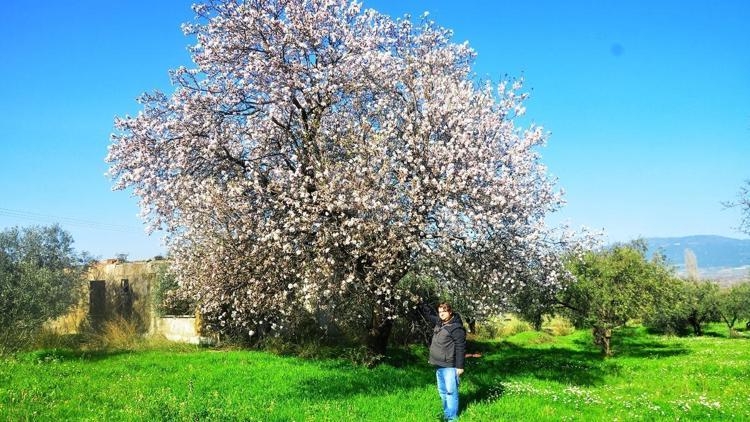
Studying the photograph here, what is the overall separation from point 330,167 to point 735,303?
60458 mm

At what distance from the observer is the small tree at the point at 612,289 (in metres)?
31.7

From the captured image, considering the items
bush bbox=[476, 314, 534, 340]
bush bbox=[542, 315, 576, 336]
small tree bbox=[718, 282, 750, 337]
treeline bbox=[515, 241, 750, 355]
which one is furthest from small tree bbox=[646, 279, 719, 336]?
treeline bbox=[515, 241, 750, 355]

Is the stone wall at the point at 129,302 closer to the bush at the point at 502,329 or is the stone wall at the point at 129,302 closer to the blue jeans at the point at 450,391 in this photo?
the bush at the point at 502,329

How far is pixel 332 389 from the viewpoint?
1528 centimetres

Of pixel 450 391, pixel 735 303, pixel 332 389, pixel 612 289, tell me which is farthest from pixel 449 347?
pixel 735 303

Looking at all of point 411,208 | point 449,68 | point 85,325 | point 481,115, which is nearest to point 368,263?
point 411,208

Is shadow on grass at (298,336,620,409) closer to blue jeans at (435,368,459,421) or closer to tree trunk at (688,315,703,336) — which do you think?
blue jeans at (435,368,459,421)

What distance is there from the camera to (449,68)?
1881 centimetres

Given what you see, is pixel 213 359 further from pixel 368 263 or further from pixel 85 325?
pixel 85 325

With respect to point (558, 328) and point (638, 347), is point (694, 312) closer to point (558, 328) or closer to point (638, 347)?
point (558, 328)

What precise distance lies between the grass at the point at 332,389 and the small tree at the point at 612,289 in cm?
788

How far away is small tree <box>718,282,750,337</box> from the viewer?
190 ft

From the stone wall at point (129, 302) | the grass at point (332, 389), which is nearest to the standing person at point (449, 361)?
the grass at point (332, 389)

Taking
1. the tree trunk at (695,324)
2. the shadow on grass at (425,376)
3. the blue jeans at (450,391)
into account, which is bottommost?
the tree trunk at (695,324)
